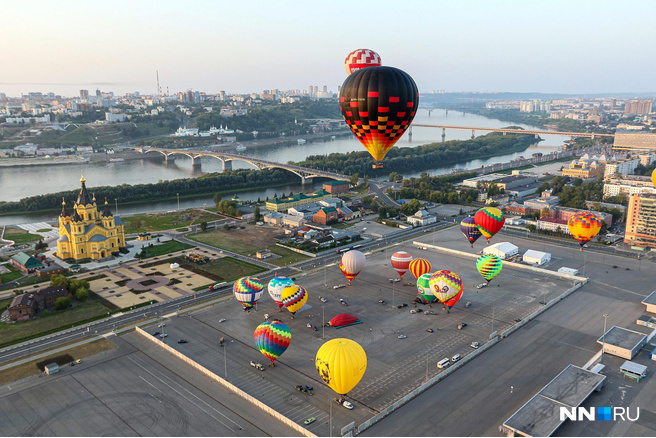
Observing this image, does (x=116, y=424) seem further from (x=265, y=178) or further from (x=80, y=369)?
(x=265, y=178)

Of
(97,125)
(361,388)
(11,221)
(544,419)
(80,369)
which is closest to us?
(544,419)

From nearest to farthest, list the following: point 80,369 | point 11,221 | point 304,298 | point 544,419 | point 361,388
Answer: point 544,419
point 361,388
point 80,369
point 304,298
point 11,221

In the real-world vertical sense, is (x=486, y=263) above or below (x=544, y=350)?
above

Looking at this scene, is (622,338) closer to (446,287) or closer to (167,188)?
(446,287)

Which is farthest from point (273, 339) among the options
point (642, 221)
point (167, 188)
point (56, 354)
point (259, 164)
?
point (259, 164)

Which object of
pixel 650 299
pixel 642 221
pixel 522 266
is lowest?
pixel 522 266

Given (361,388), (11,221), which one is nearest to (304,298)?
(361,388)

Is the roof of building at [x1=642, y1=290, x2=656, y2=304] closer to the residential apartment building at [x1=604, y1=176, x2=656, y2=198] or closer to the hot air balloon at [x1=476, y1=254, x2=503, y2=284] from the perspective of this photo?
the hot air balloon at [x1=476, y1=254, x2=503, y2=284]
